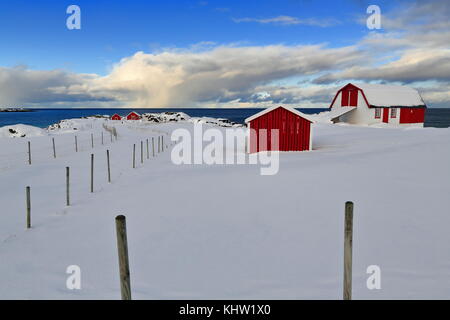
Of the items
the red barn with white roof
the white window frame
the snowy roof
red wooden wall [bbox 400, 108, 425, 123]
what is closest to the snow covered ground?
the red barn with white roof

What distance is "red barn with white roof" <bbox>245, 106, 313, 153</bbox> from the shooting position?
2441 centimetres

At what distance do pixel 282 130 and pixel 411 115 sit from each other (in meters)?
32.8

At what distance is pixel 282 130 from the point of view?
24484 mm

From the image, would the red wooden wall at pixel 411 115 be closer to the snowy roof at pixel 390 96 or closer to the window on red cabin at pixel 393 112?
the snowy roof at pixel 390 96

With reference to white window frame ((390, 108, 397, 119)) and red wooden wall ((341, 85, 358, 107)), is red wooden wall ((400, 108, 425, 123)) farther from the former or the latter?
red wooden wall ((341, 85, 358, 107))

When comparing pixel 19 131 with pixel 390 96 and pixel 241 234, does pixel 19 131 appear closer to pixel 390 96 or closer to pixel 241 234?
pixel 241 234

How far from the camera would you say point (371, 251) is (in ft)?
22.8

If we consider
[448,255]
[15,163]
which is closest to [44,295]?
[448,255]

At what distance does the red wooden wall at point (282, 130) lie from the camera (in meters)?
24.4

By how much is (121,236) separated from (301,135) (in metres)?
21.4

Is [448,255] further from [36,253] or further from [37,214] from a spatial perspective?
[37,214]

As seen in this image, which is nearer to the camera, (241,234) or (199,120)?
(241,234)

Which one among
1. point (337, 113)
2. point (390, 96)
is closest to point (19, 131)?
point (337, 113)

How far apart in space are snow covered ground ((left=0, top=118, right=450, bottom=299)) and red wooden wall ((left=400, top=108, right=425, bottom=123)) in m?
35.5
